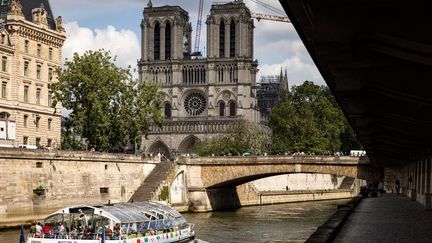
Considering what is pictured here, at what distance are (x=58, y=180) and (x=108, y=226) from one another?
20.2 m

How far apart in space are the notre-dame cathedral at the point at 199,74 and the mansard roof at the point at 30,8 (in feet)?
219

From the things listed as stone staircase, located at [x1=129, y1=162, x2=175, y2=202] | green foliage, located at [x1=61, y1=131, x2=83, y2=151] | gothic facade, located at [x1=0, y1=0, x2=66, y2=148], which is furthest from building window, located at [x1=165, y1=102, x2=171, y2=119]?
stone staircase, located at [x1=129, y1=162, x2=175, y2=202]

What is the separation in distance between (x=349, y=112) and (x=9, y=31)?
187ft

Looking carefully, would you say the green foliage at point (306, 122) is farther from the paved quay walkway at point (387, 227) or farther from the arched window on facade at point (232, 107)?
the paved quay walkway at point (387, 227)

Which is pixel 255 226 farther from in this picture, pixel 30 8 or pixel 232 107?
pixel 232 107

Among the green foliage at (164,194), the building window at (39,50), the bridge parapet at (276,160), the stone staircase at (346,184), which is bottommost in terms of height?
the stone staircase at (346,184)

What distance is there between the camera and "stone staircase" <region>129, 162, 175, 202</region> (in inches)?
2554

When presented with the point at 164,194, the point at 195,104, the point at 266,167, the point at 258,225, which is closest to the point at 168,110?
→ the point at 195,104

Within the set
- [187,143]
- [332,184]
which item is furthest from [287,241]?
[187,143]

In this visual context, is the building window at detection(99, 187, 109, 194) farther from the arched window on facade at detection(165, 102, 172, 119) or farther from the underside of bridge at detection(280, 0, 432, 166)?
the arched window on facade at detection(165, 102, 172, 119)

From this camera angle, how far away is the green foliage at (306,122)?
109062mm

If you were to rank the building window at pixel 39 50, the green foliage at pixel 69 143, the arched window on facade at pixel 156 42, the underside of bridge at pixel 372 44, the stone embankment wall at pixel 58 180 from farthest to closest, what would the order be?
the arched window on facade at pixel 156 42
the green foliage at pixel 69 143
the building window at pixel 39 50
the stone embankment wall at pixel 58 180
the underside of bridge at pixel 372 44

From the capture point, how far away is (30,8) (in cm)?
7756

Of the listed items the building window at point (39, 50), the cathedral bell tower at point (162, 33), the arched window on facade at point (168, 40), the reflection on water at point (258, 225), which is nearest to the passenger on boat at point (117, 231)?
the reflection on water at point (258, 225)
